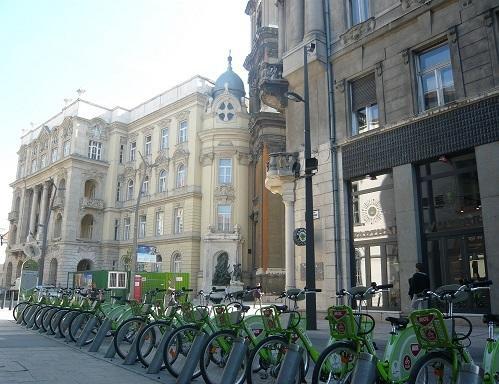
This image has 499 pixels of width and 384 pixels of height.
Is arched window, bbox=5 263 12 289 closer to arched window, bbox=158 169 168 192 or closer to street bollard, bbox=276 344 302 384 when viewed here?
arched window, bbox=158 169 168 192

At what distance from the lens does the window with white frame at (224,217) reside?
132 feet

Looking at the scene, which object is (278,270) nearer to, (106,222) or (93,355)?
(93,355)

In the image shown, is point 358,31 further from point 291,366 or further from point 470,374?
point 470,374


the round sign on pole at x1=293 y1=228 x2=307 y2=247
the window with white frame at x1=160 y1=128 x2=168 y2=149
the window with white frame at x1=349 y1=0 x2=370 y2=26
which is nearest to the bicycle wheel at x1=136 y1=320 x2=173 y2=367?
the round sign on pole at x1=293 y1=228 x2=307 y2=247

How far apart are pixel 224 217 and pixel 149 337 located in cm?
3255

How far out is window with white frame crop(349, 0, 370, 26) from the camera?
16188mm

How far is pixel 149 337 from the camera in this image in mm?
8047

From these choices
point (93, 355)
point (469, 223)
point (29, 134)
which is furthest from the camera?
point (29, 134)

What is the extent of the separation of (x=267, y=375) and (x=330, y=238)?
9885 mm

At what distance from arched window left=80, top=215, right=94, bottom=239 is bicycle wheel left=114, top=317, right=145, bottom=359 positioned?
4582cm

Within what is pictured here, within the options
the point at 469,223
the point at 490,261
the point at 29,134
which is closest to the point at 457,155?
the point at 469,223

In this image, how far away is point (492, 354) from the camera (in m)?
4.36

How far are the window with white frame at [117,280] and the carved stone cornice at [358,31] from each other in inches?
697

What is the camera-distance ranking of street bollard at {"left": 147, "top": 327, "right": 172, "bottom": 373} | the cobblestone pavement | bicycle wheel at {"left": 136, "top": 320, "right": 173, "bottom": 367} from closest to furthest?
the cobblestone pavement < street bollard at {"left": 147, "top": 327, "right": 172, "bottom": 373} < bicycle wheel at {"left": 136, "top": 320, "right": 173, "bottom": 367}
